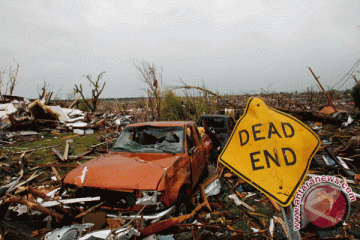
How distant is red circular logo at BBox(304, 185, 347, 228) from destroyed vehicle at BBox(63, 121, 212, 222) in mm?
1837

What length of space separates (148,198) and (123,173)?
1.96ft

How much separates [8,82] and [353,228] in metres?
30.6

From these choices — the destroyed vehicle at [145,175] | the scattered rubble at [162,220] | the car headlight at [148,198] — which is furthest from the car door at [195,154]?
the car headlight at [148,198]

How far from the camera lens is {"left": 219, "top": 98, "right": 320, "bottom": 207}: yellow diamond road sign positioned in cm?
162

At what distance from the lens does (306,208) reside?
164 cm

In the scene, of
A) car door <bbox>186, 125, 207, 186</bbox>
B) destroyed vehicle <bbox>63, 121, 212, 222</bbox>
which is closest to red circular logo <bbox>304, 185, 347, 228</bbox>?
destroyed vehicle <bbox>63, 121, 212, 222</bbox>

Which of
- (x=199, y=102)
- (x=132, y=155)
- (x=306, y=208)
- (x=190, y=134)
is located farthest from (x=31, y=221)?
(x=199, y=102)

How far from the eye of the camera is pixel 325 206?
5.39ft

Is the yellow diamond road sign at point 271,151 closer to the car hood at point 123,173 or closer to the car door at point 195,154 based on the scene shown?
the car hood at point 123,173

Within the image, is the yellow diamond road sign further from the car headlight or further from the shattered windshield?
the shattered windshield

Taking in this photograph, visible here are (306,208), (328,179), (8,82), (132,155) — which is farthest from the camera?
(8,82)

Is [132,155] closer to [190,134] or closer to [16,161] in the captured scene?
[190,134]

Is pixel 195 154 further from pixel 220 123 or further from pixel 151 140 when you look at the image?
pixel 220 123

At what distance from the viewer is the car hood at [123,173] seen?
290cm
